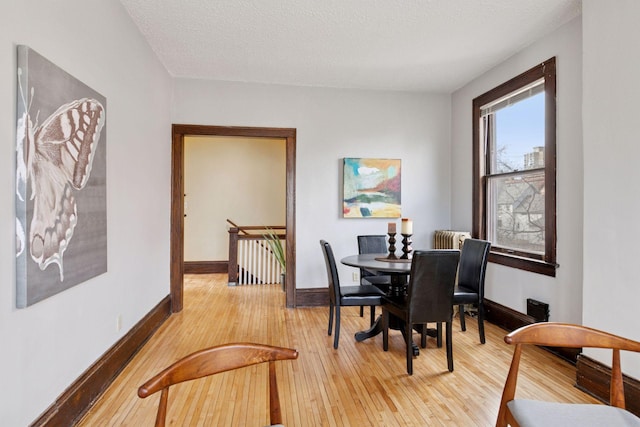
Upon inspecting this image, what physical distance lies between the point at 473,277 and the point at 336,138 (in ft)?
7.60

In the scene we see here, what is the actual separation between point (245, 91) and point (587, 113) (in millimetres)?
3437

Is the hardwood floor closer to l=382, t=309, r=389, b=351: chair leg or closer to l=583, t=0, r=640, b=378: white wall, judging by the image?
l=382, t=309, r=389, b=351: chair leg

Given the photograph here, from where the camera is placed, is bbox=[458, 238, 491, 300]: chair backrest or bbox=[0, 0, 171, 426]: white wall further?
bbox=[458, 238, 491, 300]: chair backrest

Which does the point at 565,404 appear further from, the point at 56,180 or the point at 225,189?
the point at 225,189

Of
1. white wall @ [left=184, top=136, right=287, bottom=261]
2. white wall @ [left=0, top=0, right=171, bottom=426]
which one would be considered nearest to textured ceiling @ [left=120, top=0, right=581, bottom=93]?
white wall @ [left=0, top=0, right=171, bottom=426]

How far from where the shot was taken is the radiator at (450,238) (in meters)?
4.24

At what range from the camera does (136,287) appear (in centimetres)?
312

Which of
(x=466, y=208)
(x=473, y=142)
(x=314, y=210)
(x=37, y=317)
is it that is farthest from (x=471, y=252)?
(x=37, y=317)

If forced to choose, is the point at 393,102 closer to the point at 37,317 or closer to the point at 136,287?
the point at 136,287

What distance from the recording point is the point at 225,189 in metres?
7.23

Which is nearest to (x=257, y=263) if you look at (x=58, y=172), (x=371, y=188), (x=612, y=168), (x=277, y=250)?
(x=277, y=250)

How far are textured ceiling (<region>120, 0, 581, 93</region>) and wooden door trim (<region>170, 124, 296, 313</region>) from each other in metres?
0.61

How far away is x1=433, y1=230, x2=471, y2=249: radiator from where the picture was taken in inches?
167

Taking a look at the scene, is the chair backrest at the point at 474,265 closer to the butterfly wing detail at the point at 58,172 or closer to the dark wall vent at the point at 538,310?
the dark wall vent at the point at 538,310
